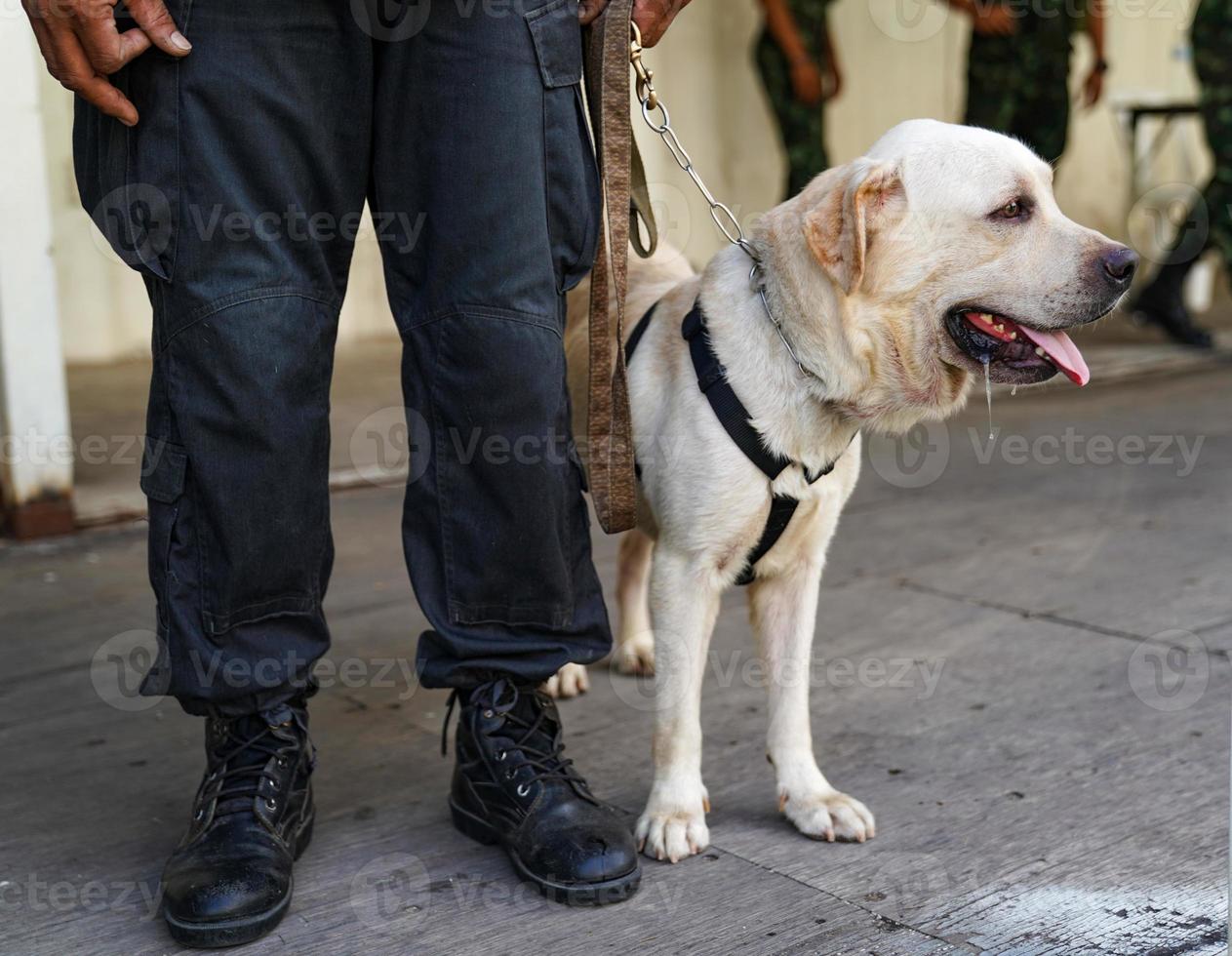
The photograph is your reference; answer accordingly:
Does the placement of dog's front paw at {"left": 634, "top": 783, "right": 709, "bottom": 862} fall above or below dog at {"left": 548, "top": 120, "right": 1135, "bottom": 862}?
below

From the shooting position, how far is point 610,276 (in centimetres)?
231

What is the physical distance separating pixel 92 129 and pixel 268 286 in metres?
0.35

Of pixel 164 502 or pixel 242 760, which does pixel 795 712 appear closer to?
pixel 242 760

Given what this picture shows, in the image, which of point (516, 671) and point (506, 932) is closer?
point (506, 932)

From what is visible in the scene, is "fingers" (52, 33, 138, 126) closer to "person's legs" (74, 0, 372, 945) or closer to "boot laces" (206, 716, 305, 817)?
"person's legs" (74, 0, 372, 945)

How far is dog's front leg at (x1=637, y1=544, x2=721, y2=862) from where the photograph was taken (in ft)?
7.32

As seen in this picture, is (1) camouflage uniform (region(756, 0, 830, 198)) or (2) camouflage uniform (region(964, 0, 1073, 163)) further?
(2) camouflage uniform (region(964, 0, 1073, 163))

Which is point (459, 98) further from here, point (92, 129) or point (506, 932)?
point (506, 932)


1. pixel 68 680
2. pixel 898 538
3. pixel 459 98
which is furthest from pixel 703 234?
pixel 459 98

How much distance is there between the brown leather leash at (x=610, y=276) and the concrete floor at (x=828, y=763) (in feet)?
1.79

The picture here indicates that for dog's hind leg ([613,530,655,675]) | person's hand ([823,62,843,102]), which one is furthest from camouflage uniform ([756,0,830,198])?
dog's hind leg ([613,530,655,675])

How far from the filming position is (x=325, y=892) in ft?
6.75

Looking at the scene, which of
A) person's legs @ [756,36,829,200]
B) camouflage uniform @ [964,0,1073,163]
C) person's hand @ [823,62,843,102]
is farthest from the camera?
person's hand @ [823,62,843,102]

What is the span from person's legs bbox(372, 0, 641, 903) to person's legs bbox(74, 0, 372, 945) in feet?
0.34
